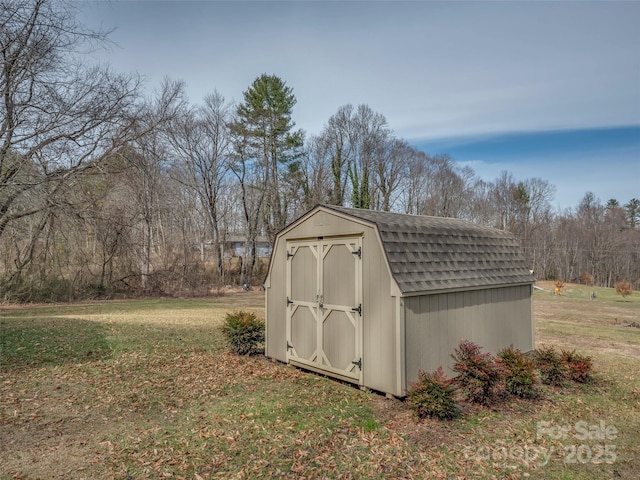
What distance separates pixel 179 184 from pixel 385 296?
21.7m

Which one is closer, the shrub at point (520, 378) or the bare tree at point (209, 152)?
the shrub at point (520, 378)

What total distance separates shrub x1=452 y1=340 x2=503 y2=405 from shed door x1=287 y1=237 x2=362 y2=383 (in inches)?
55.1

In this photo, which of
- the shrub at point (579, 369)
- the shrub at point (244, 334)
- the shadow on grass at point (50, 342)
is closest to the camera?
the shrub at point (579, 369)

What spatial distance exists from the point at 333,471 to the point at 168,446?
168cm

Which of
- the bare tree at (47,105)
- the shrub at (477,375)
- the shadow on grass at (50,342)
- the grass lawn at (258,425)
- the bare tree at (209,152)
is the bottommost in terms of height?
the grass lawn at (258,425)

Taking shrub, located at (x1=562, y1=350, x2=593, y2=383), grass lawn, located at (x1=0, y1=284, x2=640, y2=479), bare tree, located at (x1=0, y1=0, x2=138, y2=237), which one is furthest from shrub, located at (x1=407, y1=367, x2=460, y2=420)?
bare tree, located at (x1=0, y1=0, x2=138, y2=237)

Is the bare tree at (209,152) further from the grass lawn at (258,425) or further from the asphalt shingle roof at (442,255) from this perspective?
the asphalt shingle roof at (442,255)

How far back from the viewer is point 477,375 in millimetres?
4609

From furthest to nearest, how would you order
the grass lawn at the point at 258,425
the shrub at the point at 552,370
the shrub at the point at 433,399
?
the shrub at the point at 552,370, the shrub at the point at 433,399, the grass lawn at the point at 258,425

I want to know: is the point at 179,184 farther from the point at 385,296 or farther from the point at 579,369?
the point at 579,369

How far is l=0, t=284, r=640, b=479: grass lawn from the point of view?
327 centimetres

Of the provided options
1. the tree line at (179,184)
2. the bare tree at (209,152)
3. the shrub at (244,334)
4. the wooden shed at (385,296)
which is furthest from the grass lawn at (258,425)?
the bare tree at (209,152)

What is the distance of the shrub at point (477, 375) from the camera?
4.61 metres

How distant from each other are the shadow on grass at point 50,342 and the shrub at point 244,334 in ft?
7.63
